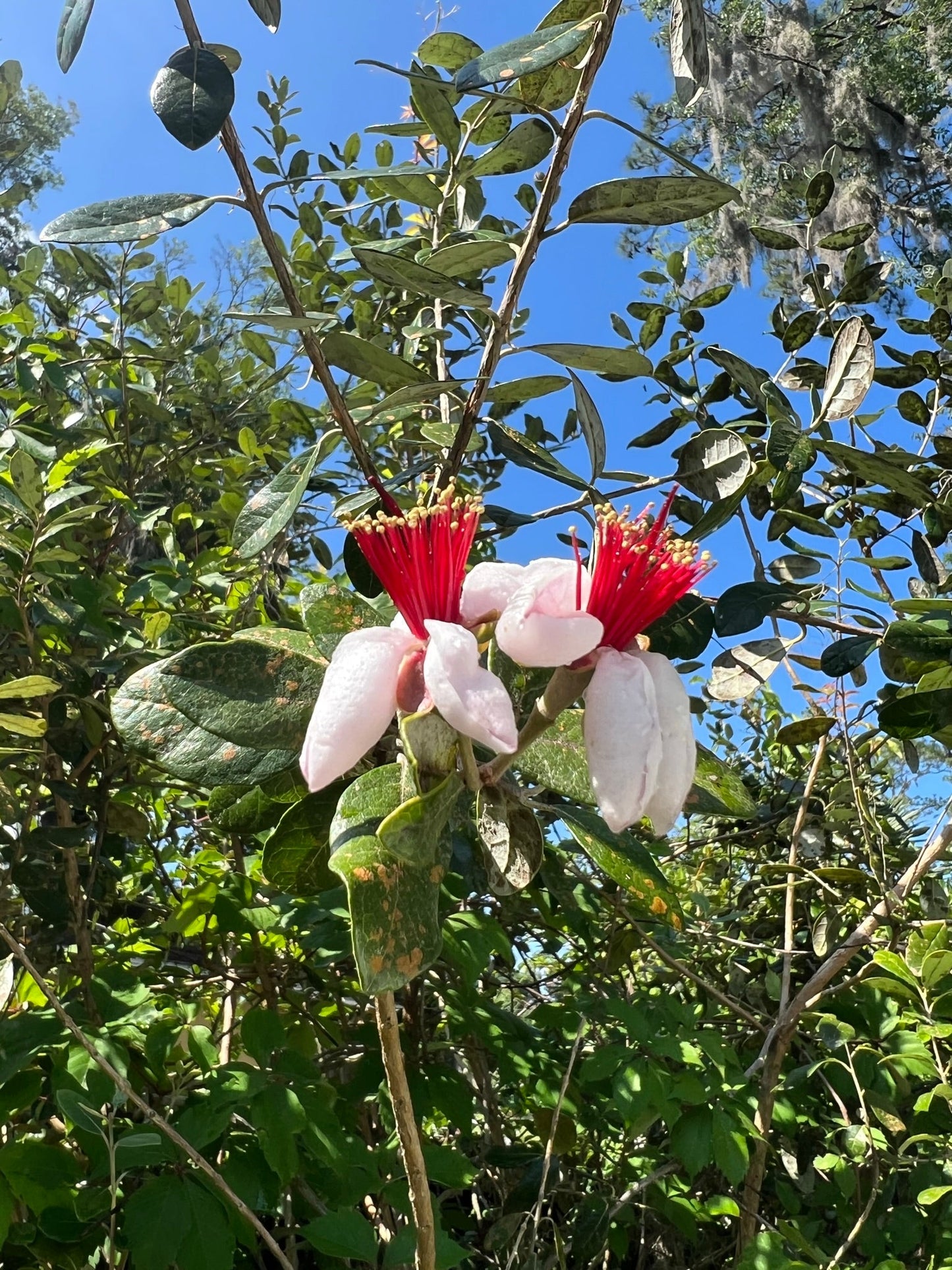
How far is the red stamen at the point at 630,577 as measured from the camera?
1.90ft

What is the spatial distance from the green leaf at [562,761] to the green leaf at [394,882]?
5.3 inches

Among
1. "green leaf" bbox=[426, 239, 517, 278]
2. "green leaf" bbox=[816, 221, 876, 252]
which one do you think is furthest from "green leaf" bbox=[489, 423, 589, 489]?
"green leaf" bbox=[816, 221, 876, 252]

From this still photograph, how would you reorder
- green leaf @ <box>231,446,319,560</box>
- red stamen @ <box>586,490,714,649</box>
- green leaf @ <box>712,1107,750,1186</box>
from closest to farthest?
red stamen @ <box>586,490,714,649</box> → green leaf @ <box>231,446,319,560</box> → green leaf @ <box>712,1107,750,1186</box>

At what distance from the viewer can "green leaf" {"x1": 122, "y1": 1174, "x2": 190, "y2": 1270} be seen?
898 mm

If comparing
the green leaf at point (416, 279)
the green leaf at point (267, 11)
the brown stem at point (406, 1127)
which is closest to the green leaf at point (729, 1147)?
the brown stem at point (406, 1127)

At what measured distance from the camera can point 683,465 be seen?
90cm

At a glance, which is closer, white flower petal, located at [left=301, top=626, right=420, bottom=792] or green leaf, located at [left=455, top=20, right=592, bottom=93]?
white flower petal, located at [left=301, top=626, right=420, bottom=792]

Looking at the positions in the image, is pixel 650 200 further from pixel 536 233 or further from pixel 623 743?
pixel 623 743

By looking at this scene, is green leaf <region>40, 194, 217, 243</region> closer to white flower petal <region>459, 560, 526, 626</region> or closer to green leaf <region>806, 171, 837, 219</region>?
white flower petal <region>459, 560, 526, 626</region>

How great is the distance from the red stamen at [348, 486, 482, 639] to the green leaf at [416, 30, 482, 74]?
663 mm

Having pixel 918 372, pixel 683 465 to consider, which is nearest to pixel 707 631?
pixel 683 465

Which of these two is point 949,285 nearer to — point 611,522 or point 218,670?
point 611,522

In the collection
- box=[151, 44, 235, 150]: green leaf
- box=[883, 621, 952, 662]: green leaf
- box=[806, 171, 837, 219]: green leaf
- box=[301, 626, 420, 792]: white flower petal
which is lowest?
box=[301, 626, 420, 792]: white flower petal

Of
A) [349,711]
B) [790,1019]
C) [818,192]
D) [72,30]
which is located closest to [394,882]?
[349,711]
